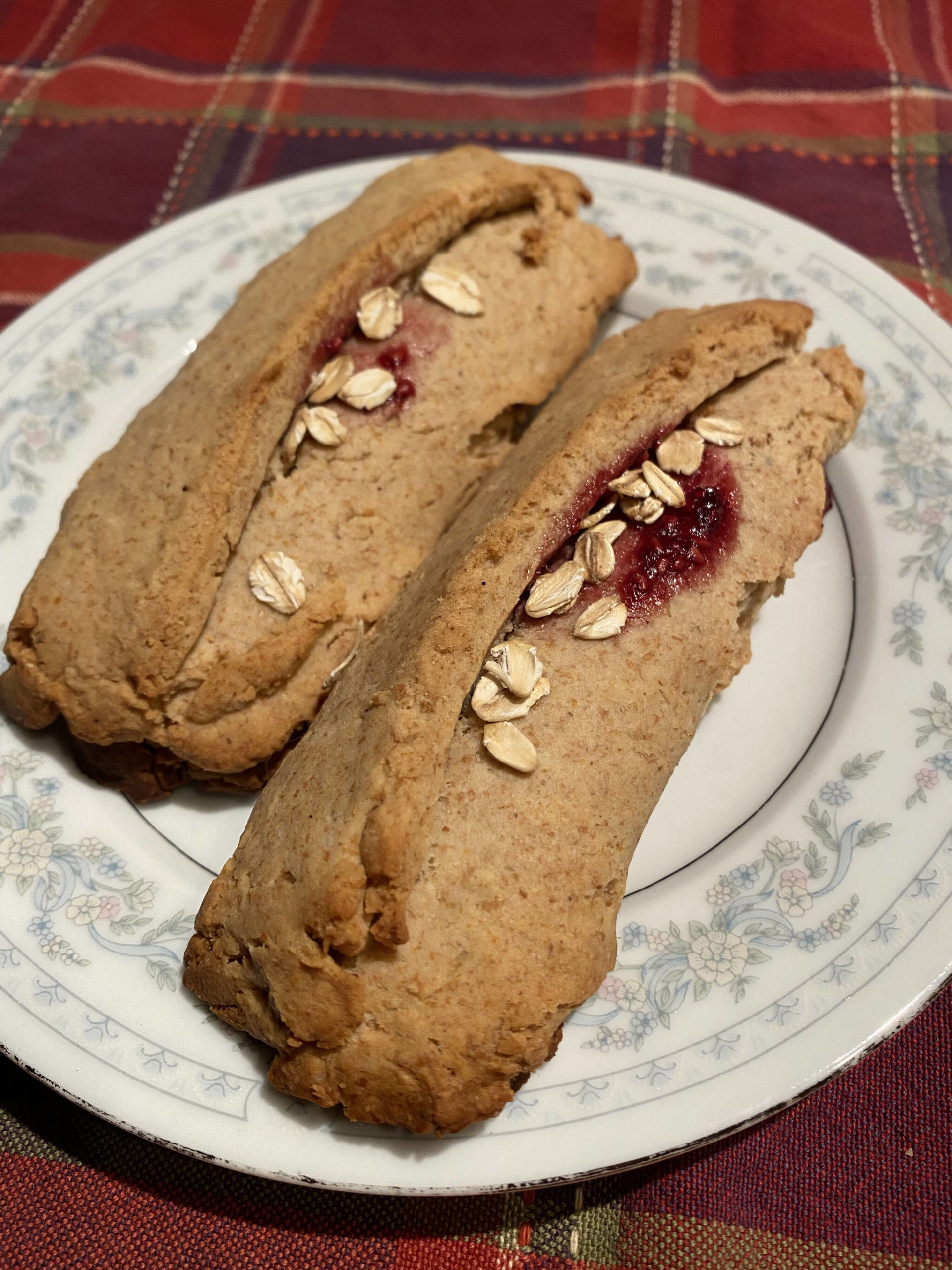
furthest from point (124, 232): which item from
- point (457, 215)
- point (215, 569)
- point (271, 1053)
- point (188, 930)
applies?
point (271, 1053)

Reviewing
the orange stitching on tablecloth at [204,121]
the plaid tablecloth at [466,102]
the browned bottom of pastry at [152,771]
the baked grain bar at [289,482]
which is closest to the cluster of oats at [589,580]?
the baked grain bar at [289,482]

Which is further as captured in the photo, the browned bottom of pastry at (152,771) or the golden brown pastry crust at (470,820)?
the browned bottom of pastry at (152,771)

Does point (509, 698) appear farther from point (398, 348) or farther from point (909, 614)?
point (909, 614)

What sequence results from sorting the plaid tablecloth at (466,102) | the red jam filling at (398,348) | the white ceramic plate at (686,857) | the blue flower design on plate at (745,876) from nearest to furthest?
the white ceramic plate at (686,857), the blue flower design on plate at (745,876), the red jam filling at (398,348), the plaid tablecloth at (466,102)

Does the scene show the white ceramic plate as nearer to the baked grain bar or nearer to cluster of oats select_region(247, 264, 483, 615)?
the baked grain bar

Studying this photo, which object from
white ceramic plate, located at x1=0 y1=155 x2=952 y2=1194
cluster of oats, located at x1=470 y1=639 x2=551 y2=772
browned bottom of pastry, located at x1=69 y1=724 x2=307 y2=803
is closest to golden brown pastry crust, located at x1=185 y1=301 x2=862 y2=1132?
cluster of oats, located at x1=470 y1=639 x2=551 y2=772

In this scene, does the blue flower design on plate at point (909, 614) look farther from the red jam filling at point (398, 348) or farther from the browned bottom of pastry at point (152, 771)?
the browned bottom of pastry at point (152, 771)

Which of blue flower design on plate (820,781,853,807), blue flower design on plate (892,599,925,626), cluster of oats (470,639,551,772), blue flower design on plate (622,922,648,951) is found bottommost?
blue flower design on plate (622,922,648,951)

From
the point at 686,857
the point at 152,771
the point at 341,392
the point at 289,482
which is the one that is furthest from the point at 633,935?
the point at 341,392

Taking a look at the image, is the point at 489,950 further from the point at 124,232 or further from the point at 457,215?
Answer: the point at 124,232
